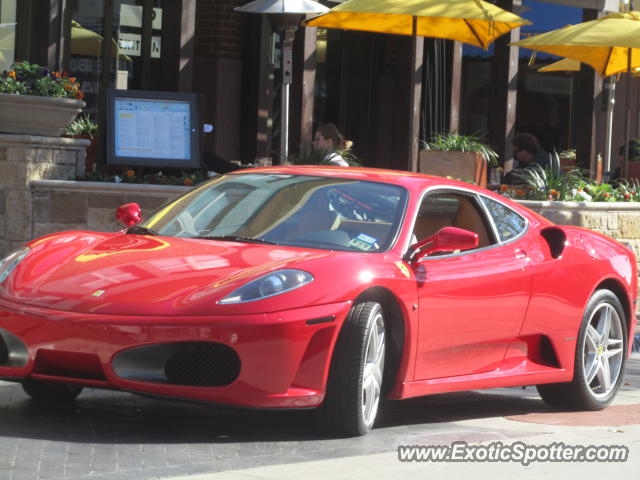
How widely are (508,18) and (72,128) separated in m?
4.51

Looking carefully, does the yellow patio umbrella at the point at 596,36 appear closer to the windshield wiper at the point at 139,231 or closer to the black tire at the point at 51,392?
the windshield wiper at the point at 139,231

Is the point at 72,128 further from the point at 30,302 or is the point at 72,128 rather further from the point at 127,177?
the point at 30,302

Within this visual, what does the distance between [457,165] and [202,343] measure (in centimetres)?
888

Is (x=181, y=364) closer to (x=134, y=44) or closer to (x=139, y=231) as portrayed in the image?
(x=139, y=231)

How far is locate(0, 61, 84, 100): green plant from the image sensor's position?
11.8 metres

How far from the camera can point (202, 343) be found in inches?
240

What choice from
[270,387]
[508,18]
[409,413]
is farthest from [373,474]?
[508,18]

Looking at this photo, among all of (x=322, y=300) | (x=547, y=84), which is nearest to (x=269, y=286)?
(x=322, y=300)

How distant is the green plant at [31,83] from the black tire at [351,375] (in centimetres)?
624

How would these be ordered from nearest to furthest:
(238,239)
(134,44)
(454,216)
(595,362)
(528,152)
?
(238,239)
(454,216)
(595,362)
(528,152)
(134,44)

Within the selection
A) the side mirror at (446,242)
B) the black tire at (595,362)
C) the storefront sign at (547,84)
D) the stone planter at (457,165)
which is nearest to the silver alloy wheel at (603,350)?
the black tire at (595,362)

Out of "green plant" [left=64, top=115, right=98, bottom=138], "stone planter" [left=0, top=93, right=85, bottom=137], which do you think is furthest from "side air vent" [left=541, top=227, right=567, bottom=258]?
"green plant" [left=64, top=115, right=98, bottom=138]

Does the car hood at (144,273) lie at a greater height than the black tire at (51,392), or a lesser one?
greater

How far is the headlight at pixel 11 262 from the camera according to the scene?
668cm
